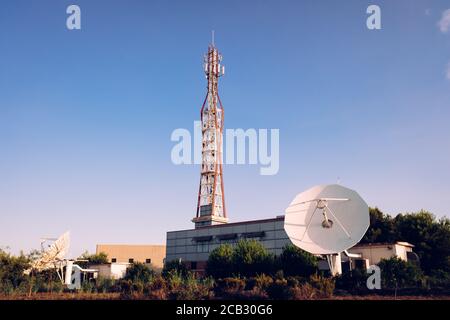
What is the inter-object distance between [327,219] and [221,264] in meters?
24.4

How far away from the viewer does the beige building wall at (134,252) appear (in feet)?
410

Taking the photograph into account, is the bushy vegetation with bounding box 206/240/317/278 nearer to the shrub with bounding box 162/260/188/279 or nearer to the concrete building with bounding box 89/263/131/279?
the shrub with bounding box 162/260/188/279

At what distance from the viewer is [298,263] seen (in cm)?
5162

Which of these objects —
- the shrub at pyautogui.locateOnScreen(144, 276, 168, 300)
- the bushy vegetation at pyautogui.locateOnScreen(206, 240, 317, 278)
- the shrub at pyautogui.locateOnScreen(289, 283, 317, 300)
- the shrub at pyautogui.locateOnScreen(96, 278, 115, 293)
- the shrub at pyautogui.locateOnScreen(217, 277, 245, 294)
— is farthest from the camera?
the bushy vegetation at pyautogui.locateOnScreen(206, 240, 317, 278)

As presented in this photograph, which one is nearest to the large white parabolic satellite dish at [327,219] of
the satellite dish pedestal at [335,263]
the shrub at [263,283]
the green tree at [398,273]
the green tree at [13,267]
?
the shrub at [263,283]

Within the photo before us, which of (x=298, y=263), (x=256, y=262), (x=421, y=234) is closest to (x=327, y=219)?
(x=298, y=263)

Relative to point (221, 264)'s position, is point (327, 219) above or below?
above

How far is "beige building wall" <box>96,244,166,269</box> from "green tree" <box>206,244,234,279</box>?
67.7m

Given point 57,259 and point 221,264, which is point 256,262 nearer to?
point 221,264

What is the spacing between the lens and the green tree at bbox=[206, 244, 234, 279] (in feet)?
192

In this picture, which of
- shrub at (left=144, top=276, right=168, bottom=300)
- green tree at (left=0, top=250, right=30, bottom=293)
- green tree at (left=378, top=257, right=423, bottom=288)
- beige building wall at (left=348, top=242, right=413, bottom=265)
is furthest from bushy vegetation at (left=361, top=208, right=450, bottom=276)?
green tree at (left=0, top=250, right=30, bottom=293)
